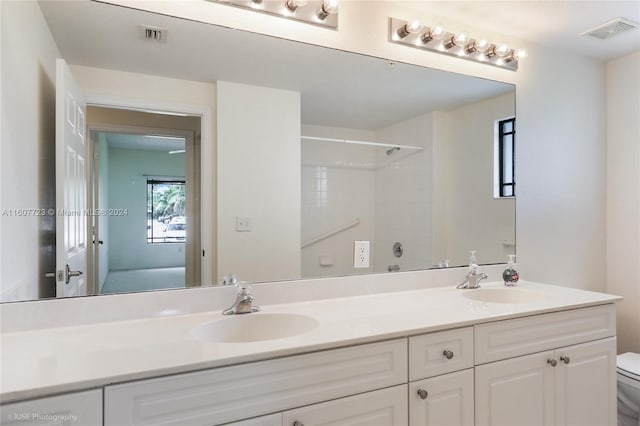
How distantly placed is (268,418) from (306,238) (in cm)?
84

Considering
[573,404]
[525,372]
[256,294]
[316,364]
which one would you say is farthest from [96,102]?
[573,404]

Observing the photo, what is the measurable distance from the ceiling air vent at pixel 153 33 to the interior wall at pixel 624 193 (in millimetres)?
2868

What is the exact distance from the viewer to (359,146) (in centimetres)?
185

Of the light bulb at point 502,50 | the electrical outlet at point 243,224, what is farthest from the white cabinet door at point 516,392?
the light bulb at point 502,50

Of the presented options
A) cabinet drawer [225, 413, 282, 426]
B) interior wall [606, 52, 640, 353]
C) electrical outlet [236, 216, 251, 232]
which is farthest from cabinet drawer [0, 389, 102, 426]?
interior wall [606, 52, 640, 353]

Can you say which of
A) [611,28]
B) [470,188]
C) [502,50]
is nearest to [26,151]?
[470,188]

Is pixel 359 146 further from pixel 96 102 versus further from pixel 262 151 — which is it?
pixel 96 102

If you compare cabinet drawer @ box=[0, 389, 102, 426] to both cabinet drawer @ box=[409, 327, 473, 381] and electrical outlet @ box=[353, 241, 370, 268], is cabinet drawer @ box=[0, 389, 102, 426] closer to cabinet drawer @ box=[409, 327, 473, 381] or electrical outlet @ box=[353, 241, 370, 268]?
cabinet drawer @ box=[409, 327, 473, 381]

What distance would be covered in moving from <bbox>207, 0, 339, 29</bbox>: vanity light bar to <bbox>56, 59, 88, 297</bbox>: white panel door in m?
0.72

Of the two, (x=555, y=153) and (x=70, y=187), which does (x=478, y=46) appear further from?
Answer: (x=70, y=187)

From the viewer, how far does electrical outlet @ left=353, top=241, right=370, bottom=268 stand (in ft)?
5.91

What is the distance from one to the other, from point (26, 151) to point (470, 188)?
6.95 feet

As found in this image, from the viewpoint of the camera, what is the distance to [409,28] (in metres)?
1.83

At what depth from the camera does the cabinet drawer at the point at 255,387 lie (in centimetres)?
89
